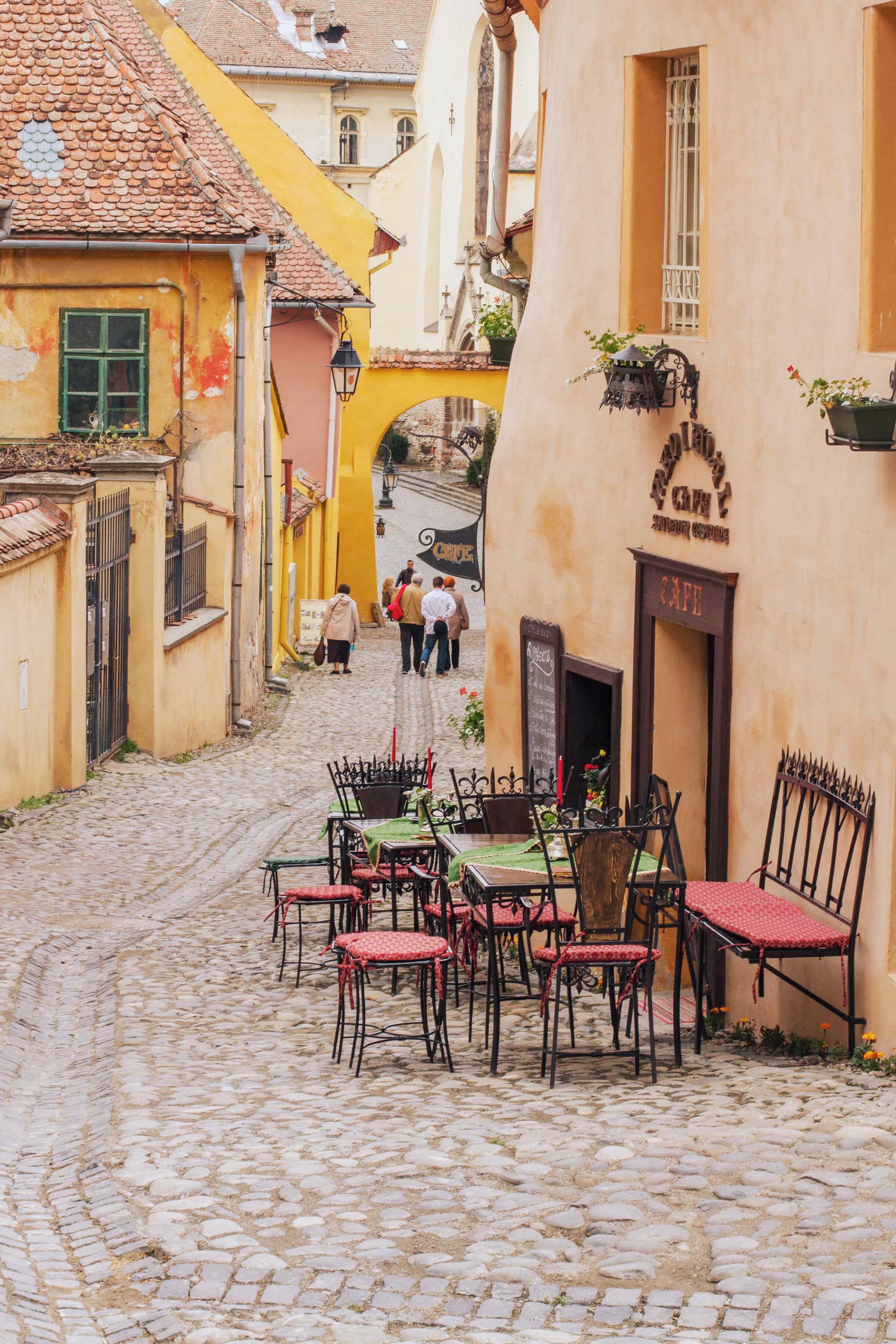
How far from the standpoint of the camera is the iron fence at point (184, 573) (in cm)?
1888

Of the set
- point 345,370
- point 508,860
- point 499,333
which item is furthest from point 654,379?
point 345,370

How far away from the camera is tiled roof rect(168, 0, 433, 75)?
67.3 m

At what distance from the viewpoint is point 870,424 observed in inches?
272

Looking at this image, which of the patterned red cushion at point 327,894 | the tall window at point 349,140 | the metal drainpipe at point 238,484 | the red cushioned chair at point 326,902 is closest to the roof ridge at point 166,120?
the metal drainpipe at point 238,484

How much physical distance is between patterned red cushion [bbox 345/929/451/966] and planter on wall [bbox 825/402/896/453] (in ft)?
9.11

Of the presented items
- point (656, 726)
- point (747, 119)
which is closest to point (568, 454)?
point (656, 726)

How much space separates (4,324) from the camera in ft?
65.9

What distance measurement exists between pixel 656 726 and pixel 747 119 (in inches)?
A: 127

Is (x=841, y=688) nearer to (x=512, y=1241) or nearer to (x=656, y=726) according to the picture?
(x=656, y=726)

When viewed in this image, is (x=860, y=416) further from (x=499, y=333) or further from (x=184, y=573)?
(x=184, y=573)

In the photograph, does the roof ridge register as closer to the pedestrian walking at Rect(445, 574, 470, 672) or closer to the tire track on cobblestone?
the pedestrian walking at Rect(445, 574, 470, 672)

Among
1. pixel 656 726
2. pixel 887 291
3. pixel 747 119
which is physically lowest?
pixel 656 726

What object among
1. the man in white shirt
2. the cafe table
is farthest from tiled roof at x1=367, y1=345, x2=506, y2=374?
the cafe table

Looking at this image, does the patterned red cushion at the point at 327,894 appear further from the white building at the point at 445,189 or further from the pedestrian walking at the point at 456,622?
the white building at the point at 445,189
